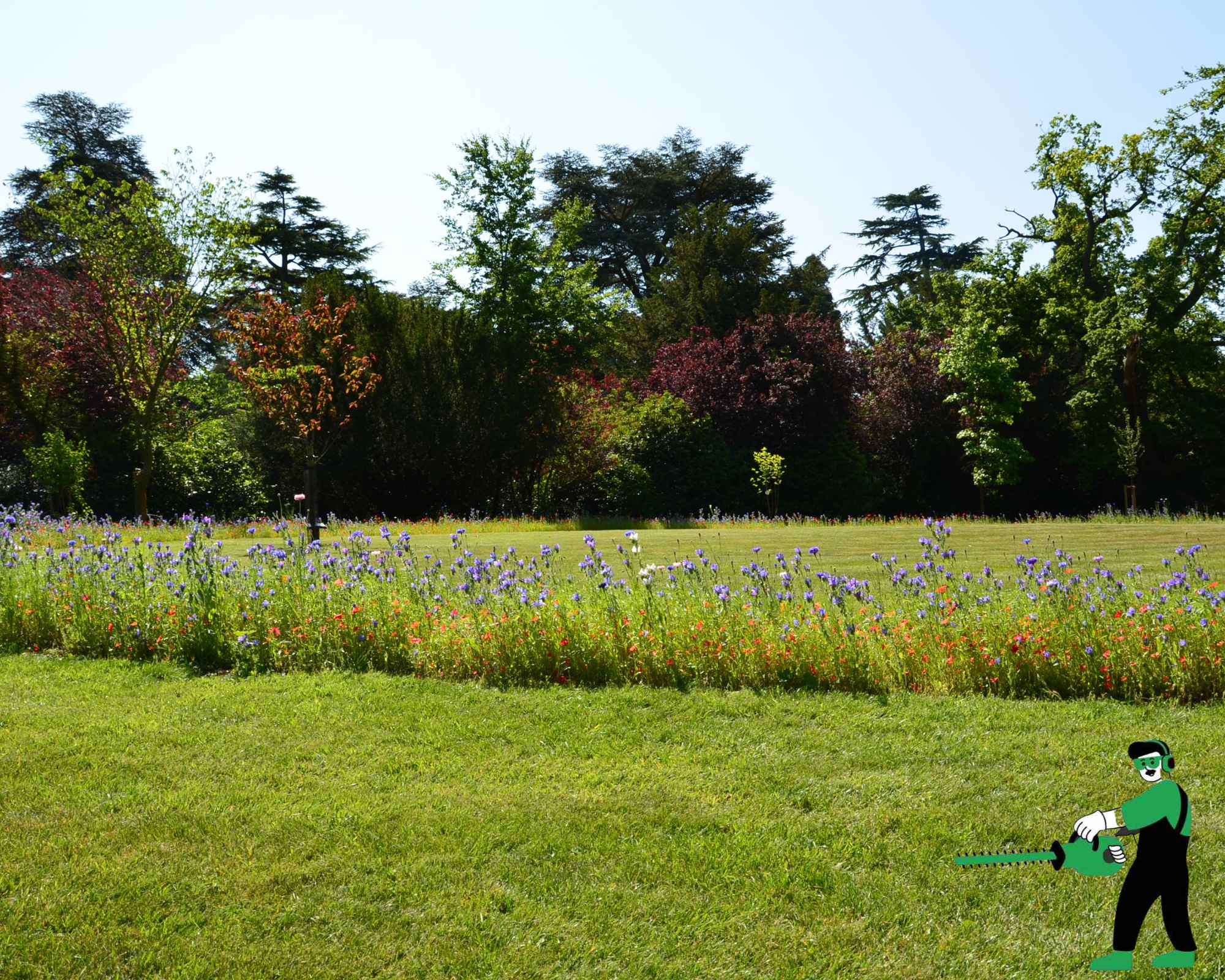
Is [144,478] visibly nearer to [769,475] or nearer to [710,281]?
[769,475]

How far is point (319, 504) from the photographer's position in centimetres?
1994

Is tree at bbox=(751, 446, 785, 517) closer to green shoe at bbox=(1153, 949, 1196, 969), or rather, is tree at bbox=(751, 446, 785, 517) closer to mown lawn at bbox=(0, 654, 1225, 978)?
mown lawn at bbox=(0, 654, 1225, 978)

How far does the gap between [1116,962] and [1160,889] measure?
10.3 inches

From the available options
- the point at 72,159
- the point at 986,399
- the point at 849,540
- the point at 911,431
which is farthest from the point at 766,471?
the point at 72,159

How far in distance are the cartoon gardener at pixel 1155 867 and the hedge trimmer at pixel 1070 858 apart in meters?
0.37

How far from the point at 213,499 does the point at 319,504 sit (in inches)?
81.8

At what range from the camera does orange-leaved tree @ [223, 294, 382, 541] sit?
48.1 ft

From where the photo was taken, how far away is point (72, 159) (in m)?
29.8

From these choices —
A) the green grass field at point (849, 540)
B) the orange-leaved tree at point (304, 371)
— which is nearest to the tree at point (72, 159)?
the orange-leaved tree at point (304, 371)

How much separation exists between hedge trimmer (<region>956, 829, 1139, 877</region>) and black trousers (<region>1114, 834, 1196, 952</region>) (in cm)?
49

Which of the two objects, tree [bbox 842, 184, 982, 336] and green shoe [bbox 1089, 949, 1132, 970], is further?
tree [bbox 842, 184, 982, 336]

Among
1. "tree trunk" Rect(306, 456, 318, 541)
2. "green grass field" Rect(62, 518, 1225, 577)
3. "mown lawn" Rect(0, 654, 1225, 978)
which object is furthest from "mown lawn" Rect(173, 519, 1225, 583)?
"mown lawn" Rect(0, 654, 1225, 978)

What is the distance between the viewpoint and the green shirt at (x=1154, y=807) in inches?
90.3

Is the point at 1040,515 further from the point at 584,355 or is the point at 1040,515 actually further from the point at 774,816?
the point at 774,816
